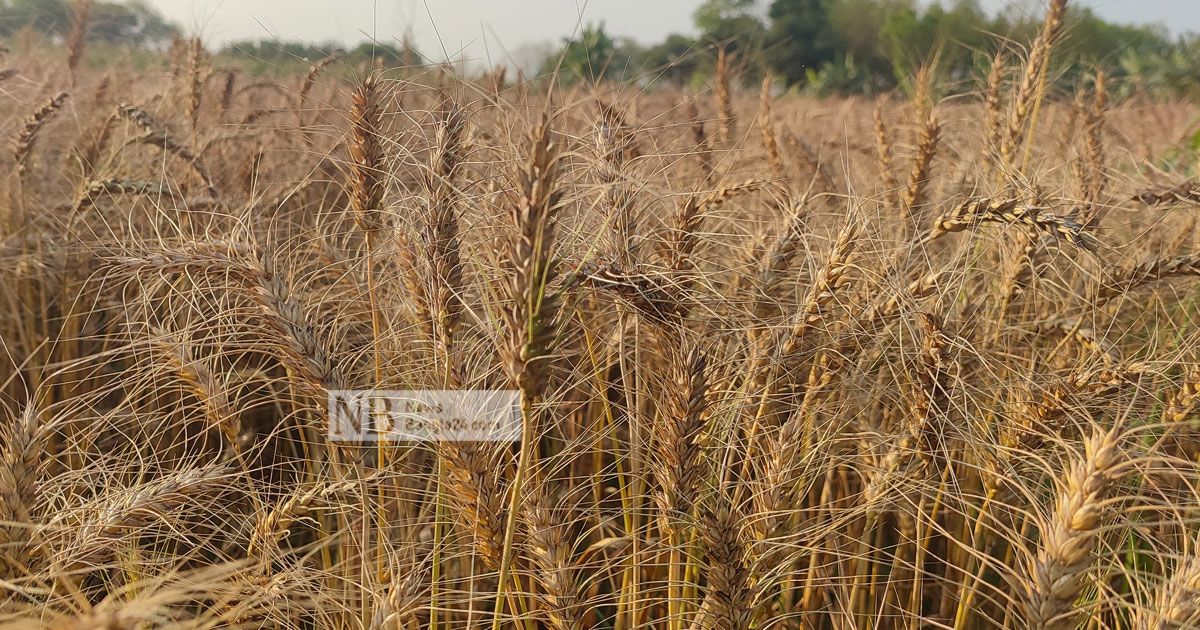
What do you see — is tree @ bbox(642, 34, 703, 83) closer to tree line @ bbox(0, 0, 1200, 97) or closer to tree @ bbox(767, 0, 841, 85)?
tree line @ bbox(0, 0, 1200, 97)

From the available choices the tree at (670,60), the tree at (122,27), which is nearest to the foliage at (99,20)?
the tree at (122,27)

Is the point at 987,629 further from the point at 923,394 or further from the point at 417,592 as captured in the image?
the point at 417,592

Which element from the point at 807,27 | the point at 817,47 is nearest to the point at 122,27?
the point at 817,47

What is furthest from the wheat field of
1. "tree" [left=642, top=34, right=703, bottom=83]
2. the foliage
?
the foliage

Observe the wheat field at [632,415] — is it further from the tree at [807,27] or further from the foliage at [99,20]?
the tree at [807,27]

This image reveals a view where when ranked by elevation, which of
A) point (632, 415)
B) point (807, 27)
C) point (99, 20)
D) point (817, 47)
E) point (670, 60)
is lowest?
point (632, 415)

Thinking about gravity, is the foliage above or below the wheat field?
above

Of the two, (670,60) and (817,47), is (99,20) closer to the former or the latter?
(670,60)

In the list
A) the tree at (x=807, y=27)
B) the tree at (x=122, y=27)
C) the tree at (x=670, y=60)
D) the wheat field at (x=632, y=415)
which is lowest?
the wheat field at (x=632, y=415)

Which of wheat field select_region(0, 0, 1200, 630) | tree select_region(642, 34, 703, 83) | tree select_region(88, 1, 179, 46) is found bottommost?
wheat field select_region(0, 0, 1200, 630)

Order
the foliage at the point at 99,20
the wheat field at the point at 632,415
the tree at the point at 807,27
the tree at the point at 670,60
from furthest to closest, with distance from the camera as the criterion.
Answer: the tree at the point at 807,27 → the foliage at the point at 99,20 → the tree at the point at 670,60 → the wheat field at the point at 632,415

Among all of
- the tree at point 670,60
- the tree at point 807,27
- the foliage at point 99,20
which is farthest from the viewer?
the tree at point 807,27

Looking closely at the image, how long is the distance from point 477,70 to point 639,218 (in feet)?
1.59

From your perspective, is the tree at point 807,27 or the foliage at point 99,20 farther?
the tree at point 807,27
